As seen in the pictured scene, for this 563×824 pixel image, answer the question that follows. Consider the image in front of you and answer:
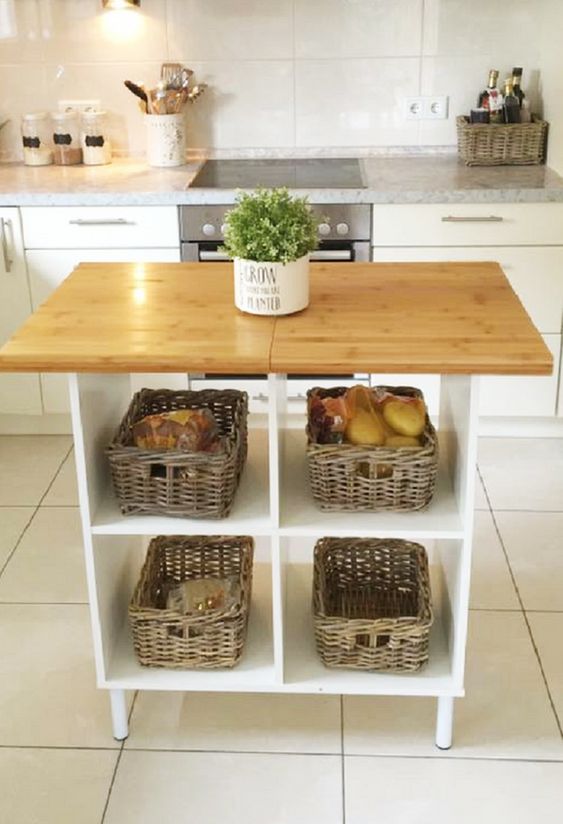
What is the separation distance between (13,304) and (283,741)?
1.91 metres

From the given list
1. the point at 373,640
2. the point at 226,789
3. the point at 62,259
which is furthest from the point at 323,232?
the point at 226,789

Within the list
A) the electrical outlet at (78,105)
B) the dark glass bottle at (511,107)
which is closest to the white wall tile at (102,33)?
the electrical outlet at (78,105)

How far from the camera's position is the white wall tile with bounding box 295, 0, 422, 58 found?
369 centimetres

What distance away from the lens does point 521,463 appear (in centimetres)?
353

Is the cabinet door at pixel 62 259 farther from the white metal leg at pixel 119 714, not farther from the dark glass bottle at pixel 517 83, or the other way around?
the white metal leg at pixel 119 714

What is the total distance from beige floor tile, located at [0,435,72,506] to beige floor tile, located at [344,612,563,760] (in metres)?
1.43

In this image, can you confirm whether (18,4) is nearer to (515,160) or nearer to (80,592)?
(515,160)

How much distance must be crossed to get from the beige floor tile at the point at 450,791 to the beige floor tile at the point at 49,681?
22.0 inches

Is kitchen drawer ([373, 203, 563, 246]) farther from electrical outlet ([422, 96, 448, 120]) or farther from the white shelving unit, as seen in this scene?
the white shelving unit

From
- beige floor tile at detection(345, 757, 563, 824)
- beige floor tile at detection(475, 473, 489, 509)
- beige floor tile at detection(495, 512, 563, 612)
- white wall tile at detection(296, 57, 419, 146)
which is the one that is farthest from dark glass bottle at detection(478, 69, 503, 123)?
beige floor tile at detection(345, 757, 563, 824)

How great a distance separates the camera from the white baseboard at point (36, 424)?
380cm

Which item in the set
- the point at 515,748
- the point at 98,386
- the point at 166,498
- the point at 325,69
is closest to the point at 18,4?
the point at 325,69

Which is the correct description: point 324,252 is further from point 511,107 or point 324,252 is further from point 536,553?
point 536,553

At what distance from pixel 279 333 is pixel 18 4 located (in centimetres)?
242
